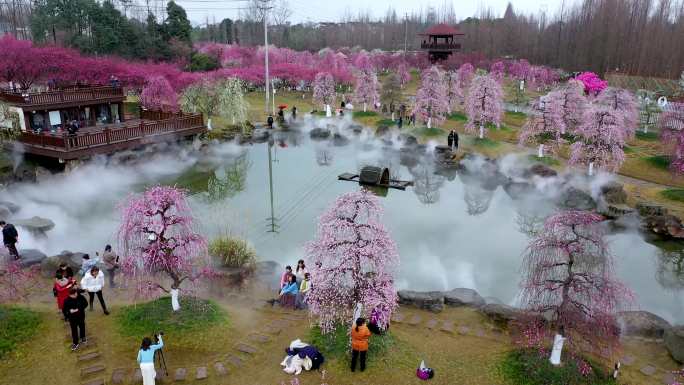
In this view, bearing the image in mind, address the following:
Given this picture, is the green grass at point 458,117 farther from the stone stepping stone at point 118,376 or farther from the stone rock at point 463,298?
the stone stepping stone at point 118,376

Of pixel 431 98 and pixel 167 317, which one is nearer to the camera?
pixel 167 317

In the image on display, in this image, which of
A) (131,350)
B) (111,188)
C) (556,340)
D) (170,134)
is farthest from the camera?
(170,134)

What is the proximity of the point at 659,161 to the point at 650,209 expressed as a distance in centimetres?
781

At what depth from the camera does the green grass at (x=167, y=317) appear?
1193cm

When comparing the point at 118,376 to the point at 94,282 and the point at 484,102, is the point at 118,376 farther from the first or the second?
the point at 484,102

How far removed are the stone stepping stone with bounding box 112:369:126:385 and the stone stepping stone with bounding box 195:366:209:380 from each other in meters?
1.44

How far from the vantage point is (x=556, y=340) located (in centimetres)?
1045

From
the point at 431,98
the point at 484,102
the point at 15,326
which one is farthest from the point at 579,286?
the point at 431,98

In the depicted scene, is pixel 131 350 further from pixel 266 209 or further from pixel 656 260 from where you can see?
pixel 656 260

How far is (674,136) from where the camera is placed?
2589 cm

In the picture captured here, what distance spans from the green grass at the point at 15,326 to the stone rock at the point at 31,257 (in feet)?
11.2

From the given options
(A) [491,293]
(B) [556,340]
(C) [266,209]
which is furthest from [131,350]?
(C) [266,209]

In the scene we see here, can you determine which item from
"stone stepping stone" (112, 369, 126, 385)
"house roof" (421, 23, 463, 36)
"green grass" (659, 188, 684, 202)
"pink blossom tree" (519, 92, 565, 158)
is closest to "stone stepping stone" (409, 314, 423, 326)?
"stone stepping stone" (112, 369, 126, 385)

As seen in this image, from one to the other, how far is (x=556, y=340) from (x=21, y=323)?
1222cm
